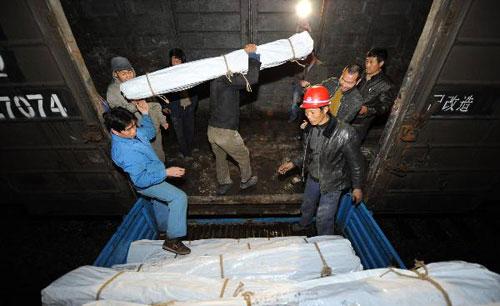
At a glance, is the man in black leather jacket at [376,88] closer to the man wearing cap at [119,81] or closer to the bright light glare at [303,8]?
the bright light glare at [303,8]

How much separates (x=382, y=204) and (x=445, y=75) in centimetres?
224

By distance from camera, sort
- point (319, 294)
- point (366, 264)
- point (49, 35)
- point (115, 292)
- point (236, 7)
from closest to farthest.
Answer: point (319, 294)
point (115, 292)
point (49, 35)
point (366, 264)
point (236, 7)

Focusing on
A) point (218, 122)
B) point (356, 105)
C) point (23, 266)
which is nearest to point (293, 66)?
point (356, 105)

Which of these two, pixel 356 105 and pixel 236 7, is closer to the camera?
pixel 356 105

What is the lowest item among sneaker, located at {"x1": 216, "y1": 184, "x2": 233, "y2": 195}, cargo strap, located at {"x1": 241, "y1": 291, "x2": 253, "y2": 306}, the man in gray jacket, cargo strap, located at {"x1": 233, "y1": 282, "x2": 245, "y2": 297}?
sneaker, located at {"x1": 216, "y1": 184, "x2": 233, "y2": 195}

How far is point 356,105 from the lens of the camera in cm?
406

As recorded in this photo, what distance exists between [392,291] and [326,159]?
163cm

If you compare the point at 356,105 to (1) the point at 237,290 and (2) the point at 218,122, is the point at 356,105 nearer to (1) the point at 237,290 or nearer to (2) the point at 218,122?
(2) the point at 218,122

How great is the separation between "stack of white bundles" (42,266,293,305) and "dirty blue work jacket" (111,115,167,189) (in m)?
1.10

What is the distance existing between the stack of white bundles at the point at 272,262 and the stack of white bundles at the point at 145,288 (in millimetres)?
299

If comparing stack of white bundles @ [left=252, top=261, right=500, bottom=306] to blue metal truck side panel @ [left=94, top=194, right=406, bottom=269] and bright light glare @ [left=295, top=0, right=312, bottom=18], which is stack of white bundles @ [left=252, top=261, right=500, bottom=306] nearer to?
blue metal truck side panel @ [left=94, top=194, right=406, bottom=269]

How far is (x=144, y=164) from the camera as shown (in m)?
3.33

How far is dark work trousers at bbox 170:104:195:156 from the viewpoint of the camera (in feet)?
16.7

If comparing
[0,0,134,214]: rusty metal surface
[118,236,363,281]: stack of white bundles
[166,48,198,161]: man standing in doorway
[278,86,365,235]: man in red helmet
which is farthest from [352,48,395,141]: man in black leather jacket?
[0,0,134,214]: rusty metal surface
